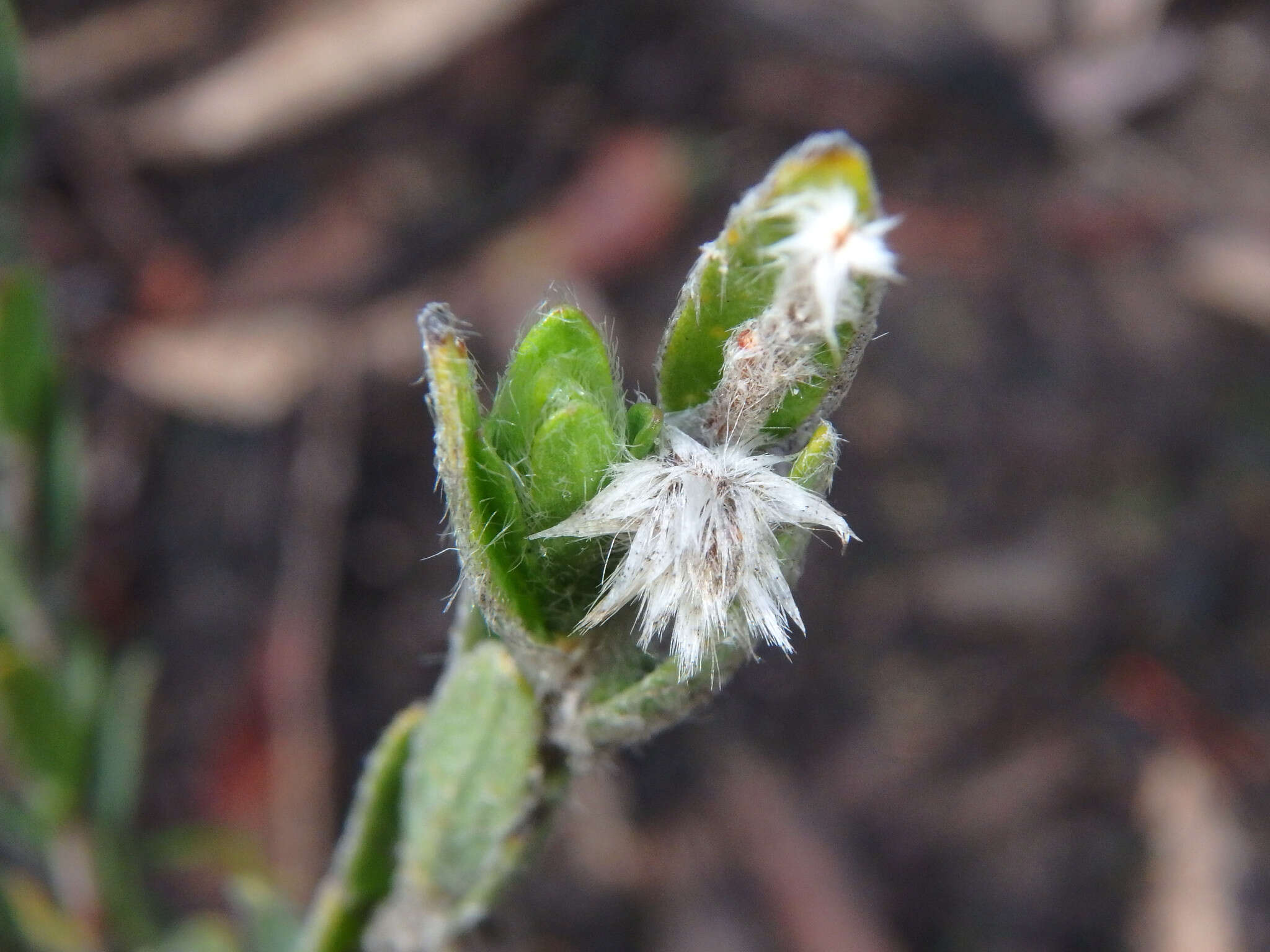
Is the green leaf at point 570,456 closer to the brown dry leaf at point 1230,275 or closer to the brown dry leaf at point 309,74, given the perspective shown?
the brown dry leaf at point 309,74

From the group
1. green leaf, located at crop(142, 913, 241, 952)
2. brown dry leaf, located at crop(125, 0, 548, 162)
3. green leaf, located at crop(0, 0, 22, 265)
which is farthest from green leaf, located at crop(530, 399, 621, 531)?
brown dry leaf, located at crop(125, 0, 548, 162)

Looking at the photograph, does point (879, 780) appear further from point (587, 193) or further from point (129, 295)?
point (129, 295)

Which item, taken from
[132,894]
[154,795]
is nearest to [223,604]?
[154,795]

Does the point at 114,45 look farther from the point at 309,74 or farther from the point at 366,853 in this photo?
the point at 366,853

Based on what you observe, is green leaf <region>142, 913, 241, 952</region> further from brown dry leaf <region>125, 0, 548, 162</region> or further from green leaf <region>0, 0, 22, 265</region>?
brown dry leaf <region>125, 0, 548, 162</region>

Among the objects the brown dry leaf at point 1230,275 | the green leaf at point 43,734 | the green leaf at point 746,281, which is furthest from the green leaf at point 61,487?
the brown dry leaf at point 1230,275
